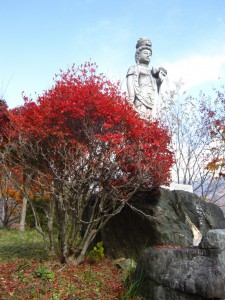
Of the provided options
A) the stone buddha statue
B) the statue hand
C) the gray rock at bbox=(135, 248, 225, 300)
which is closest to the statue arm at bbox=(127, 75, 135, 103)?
the stone buddha statue

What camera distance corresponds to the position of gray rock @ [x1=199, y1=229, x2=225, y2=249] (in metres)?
4.35

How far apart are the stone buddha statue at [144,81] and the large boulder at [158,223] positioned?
2737mm

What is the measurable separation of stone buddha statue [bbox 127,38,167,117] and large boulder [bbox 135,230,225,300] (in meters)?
4.77

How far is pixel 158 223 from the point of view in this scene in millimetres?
6422

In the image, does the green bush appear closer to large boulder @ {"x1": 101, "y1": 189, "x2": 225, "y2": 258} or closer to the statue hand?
large boulder @ {"x1": 101, "y1": 189, "x2": 225, "y2": 258}

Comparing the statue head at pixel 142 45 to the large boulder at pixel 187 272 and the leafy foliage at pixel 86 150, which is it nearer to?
the leafy foliage at pixel 86 150

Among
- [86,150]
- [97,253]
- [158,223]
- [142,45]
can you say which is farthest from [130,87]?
[97,253]

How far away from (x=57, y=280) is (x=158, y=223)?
88.6 inches

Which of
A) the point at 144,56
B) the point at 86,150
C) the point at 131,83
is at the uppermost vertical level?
the point at 144,56

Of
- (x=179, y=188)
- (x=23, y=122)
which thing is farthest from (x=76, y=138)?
(x=179, y=188)

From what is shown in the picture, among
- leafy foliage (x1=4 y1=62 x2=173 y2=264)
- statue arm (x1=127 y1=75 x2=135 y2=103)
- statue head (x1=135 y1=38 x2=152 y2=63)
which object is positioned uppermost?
statue head (x1=135 y1=38 x2=152 y2=63)

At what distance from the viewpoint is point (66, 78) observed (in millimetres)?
7035

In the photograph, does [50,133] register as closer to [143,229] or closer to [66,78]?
[66,78]

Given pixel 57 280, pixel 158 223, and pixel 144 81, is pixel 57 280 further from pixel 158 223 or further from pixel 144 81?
pixel 144 81
